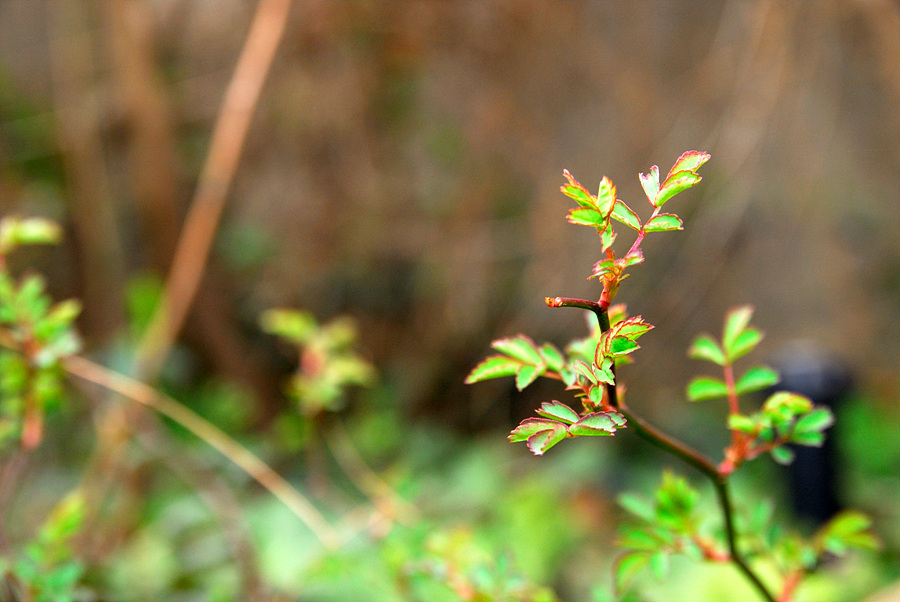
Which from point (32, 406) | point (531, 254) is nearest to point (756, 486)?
point (531, 254)

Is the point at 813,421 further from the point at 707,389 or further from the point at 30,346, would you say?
the point at 30,346

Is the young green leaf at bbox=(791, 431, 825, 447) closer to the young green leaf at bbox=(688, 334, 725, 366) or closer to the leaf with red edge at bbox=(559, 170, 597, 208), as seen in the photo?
the young green leaf at bbox=(688, 334, 725, 366)

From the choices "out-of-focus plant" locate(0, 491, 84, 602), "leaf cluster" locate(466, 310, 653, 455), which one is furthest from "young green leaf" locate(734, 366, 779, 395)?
"out-of-focus plant" locate(0, 491, 84, 602)

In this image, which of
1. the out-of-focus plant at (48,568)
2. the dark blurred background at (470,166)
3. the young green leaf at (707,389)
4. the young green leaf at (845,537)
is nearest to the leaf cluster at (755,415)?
the young green leaf at (707,389)

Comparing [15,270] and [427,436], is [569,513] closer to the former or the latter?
[427,436]

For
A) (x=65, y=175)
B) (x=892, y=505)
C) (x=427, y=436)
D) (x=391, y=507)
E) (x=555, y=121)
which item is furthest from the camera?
(x=65, y=175)

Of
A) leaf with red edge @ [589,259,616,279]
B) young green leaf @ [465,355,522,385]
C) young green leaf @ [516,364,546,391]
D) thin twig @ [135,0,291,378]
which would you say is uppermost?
thin twig @ [135,0,291,378]

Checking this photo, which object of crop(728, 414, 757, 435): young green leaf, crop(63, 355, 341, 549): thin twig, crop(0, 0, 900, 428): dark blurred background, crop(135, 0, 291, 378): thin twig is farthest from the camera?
crop(0, 0, 900, 428): dark blurred background
